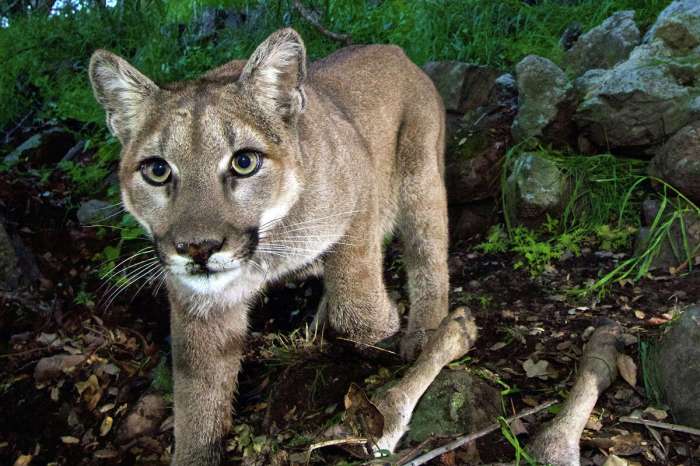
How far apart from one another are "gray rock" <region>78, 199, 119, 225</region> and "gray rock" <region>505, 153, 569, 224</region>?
289 centimetres

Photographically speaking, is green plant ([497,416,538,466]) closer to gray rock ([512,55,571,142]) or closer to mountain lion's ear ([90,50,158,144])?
mountain lion's ear ([90,50,158,144])

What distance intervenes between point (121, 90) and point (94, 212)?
2417mm

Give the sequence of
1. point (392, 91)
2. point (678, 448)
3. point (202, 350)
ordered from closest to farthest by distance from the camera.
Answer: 1. point (678, 448)
2. point (202, 350)
3. point (392, 91)

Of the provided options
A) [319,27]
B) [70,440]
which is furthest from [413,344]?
[319,27]

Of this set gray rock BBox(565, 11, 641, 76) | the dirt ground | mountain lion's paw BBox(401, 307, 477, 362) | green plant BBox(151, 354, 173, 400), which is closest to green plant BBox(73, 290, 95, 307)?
the dirt ground

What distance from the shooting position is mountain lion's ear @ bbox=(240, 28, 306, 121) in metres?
2.59

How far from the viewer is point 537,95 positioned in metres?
4.32

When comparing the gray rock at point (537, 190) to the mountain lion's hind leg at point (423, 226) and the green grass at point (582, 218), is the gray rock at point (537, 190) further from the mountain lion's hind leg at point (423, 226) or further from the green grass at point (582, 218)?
the mountain lion's hind leg at point (423, 226)

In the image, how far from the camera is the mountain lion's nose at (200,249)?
2.12m

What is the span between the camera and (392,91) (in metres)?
3.79

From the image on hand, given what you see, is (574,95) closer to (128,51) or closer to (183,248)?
(183,248)

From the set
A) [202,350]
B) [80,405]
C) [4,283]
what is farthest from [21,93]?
[202,350]

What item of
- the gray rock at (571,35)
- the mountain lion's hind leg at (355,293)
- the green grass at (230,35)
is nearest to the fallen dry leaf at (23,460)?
the mountain lion's hind leg at (355,293)

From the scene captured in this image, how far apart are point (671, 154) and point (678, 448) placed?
6.34ft
